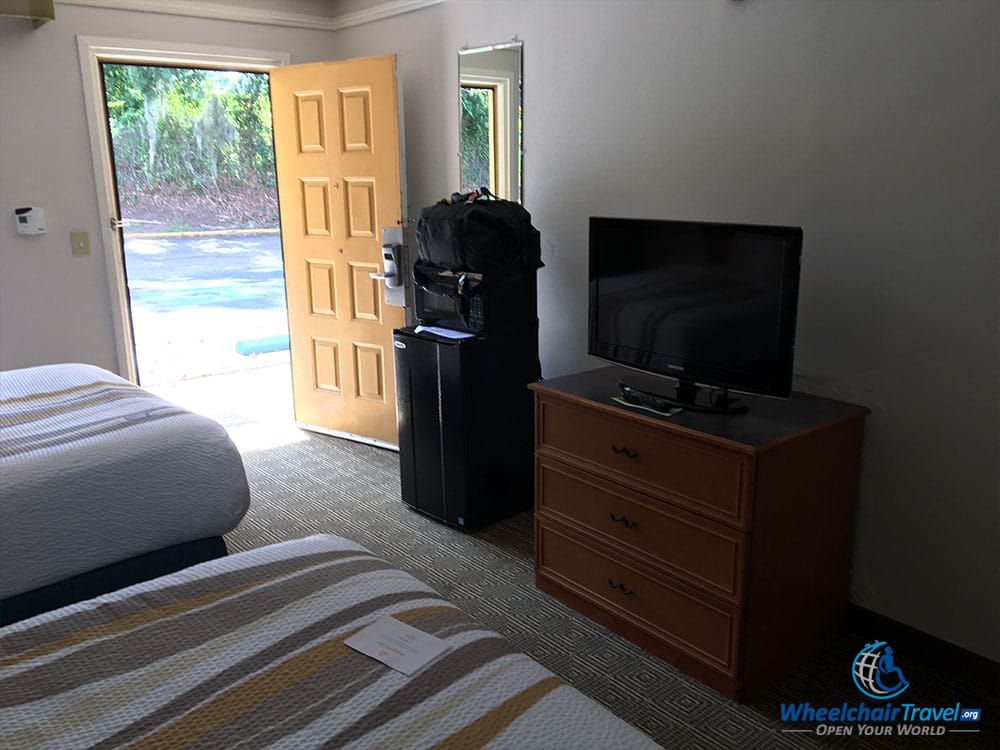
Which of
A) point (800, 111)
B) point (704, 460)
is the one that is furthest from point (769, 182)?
point (704, 460)

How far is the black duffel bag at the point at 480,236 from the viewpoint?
3068 millimetres

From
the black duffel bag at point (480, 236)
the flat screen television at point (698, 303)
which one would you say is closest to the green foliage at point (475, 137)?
the black duffel bag at point (480, 236)

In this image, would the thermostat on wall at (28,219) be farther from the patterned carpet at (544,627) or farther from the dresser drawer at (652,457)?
the dresser drawer at (652,457)

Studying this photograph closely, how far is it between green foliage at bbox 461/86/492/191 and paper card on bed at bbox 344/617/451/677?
8.79 feet

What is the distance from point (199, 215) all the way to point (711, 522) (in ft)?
24.5

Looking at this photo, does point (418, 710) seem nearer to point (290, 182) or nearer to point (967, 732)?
point (967, 732)

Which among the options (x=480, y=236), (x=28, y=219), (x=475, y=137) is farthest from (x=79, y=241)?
(x=480, y=236)

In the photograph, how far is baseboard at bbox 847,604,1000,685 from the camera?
2.22 meters

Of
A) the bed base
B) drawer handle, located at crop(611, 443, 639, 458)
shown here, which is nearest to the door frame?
the bed base

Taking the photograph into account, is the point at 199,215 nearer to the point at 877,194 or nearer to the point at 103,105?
the point at 103,105

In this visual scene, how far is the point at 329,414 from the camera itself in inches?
Answer: 176

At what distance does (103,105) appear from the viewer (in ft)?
12.9

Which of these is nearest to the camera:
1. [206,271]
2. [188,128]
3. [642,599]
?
[642,599]

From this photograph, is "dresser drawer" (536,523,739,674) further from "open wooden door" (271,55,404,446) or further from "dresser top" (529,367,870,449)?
"open wooden door" (271,55,404,446)
